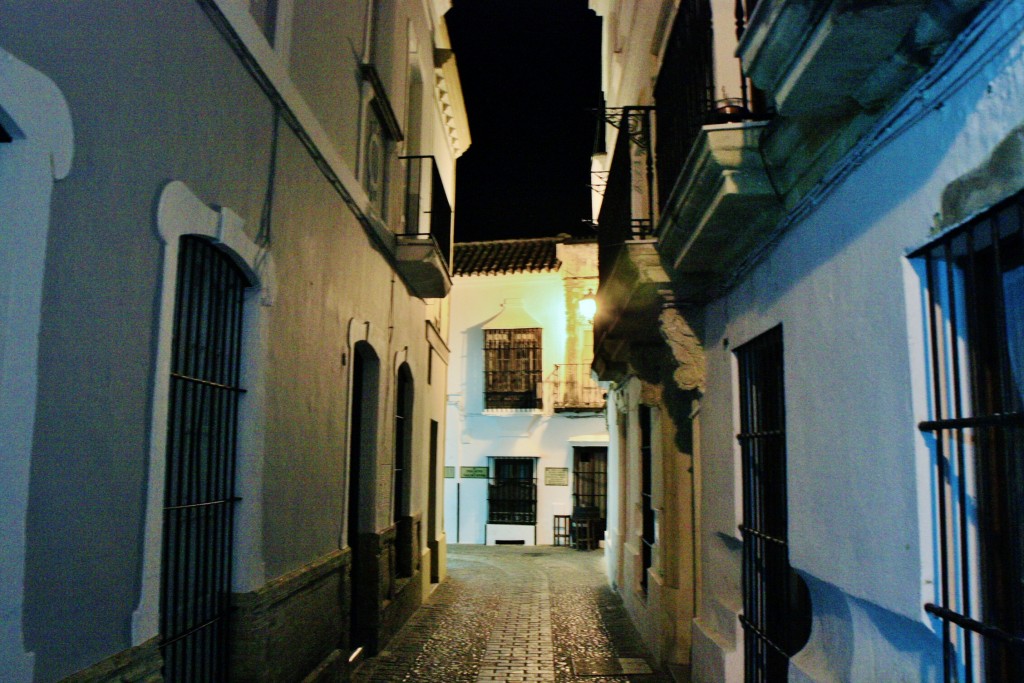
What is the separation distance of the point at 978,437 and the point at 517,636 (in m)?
7.55

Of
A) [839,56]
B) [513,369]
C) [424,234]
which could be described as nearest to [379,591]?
[424,234]

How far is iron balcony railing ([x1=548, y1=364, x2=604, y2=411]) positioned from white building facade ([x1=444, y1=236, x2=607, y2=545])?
0.09 feet

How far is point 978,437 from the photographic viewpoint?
2764 millimetres

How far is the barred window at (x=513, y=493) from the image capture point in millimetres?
21328

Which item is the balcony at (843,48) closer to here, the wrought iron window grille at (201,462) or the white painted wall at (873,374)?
the white painted wall at (873,374)

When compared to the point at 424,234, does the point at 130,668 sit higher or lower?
lower

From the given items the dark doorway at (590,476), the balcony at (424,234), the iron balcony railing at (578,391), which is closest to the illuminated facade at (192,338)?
the balcony at (424,234)

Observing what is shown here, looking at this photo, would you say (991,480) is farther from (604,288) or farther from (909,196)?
(604,288)

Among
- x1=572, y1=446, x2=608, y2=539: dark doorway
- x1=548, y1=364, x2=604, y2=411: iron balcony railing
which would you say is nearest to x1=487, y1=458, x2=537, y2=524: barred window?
x1=572, y1=446, x2=608, y2=539: dark doorway

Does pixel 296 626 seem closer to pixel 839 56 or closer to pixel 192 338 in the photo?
pixel 192 338

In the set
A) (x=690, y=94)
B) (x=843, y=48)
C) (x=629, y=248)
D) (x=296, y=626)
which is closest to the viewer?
(x=843, y=48)

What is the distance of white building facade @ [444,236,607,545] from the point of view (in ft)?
69.8

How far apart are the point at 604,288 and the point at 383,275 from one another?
2.49 meters

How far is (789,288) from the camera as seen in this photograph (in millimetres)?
4453
